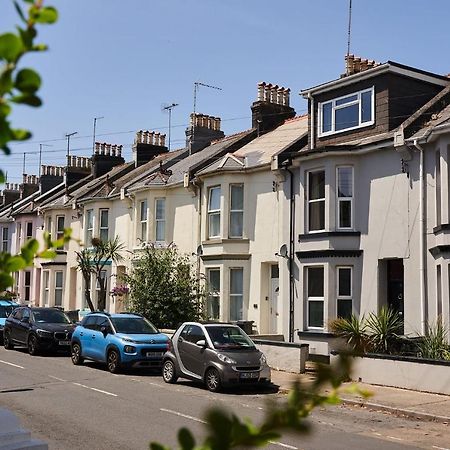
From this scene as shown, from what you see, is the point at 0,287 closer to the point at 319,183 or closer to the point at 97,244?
the point at 319,183

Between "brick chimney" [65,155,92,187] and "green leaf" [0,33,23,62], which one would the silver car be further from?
"brick chimney" [65,155,92,187]

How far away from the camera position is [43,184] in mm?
46656

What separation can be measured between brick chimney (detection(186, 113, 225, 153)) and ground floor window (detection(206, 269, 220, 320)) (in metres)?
9.43

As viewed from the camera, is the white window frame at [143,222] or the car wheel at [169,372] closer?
the car wheel at [169,372]

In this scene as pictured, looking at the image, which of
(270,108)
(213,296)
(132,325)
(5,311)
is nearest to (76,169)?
(5,311)

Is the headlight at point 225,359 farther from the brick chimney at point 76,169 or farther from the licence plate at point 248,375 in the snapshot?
the brick chimney at point 76,169

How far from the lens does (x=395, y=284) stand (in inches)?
784

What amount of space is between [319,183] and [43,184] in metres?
29.7

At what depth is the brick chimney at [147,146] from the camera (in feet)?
127

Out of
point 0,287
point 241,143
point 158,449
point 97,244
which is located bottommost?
point 158,449

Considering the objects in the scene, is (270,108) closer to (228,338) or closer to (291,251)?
(291,251)

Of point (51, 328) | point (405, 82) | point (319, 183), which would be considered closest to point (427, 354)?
point (319, 183)

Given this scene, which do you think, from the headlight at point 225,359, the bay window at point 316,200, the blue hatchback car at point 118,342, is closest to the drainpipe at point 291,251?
the bay window at point 316,200

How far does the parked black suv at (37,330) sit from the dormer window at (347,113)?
11230 mm
